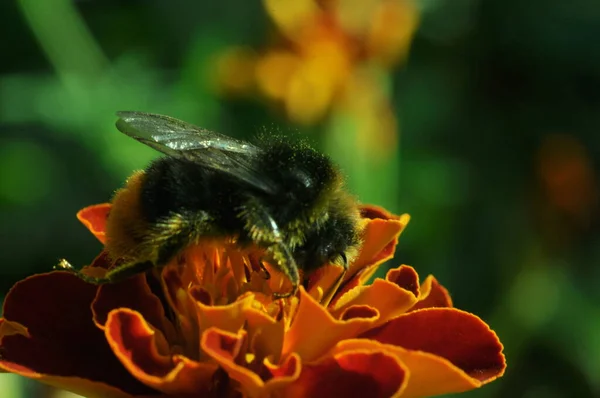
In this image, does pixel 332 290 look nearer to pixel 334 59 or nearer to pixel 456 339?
pixel 456 339

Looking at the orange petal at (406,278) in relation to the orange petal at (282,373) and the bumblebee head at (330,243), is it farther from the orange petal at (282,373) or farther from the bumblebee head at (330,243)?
the orange petal at (282,373)

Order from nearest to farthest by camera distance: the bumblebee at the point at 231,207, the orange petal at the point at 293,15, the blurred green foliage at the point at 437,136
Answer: the bumblebee at the point at 231,207 → the blurred green foliage at the point at 437,136 → the orange petal at the point at 293,15

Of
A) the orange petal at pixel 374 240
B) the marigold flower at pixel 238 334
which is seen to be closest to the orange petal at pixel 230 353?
the marigold flower at pixel 238 334

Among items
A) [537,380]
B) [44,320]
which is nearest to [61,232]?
[537,380]

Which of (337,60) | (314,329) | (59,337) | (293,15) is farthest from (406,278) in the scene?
(293,15)

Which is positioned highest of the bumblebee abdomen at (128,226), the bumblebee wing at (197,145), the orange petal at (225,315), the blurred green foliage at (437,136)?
the bumblebee wing at (197,145)

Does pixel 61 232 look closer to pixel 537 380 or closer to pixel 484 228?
pixel 484 228

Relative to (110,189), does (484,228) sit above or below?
below
